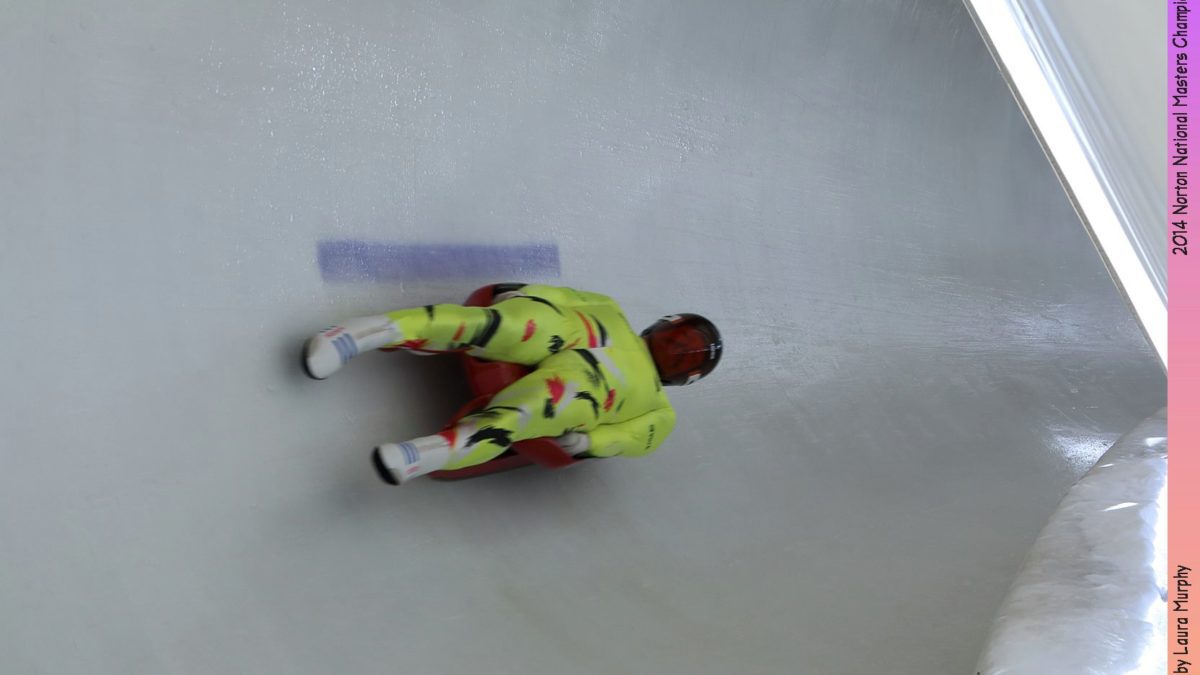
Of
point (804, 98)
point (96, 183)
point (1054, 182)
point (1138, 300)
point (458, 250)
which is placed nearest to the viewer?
point (1138, 300)

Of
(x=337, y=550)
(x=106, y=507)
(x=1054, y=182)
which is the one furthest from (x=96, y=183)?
(x=1054, y=182)

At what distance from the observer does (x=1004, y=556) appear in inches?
151

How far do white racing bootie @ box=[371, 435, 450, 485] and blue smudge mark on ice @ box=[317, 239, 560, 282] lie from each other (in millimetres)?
596

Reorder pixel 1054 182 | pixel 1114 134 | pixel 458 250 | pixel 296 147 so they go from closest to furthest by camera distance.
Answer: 1. pixel 1114 134
2. pixel 296 147
3. pixel 458 250
4. pixel 1054 182

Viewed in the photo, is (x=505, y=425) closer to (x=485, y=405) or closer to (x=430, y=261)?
(x=485, y=405)

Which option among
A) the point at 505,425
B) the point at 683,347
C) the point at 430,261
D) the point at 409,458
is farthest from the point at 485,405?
the point at 683,347

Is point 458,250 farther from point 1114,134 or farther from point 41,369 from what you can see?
point 1114,134

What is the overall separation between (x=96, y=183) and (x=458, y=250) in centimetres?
113

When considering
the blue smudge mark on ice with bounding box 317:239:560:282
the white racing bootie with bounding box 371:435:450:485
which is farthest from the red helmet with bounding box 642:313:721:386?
the white racing bootie with bounding box 371:435:450:485

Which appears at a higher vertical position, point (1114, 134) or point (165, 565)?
point (1114, 134)

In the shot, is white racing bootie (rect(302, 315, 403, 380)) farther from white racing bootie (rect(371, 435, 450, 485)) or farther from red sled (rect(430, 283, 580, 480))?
red sled (rect(430, 283, 580, 480))

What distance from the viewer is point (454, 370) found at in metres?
3.08

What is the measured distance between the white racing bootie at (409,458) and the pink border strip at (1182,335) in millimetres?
1467

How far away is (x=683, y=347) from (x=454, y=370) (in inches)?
27.8
